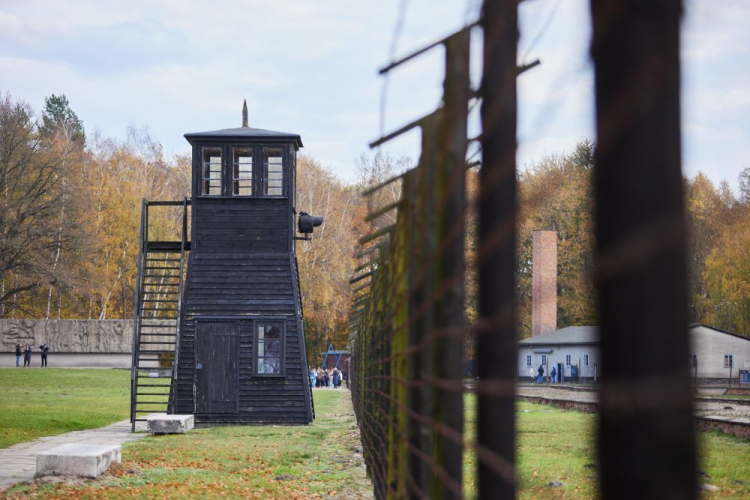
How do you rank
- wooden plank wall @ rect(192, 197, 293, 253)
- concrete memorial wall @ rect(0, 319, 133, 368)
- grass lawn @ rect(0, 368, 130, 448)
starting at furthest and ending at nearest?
concrete memorial wall @ rect(0, 319, 133, 368)
wooden plank wall @ rect(192, 197, 293, 253)
grass lawn @ rect(0, 368, 130, 448)

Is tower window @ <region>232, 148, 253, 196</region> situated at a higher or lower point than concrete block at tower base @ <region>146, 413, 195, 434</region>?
higher

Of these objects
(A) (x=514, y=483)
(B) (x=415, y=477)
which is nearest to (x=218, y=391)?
(B) (x=415, y=477)

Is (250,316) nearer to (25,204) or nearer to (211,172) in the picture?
(211,172)

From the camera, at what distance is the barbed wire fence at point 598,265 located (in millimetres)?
1089

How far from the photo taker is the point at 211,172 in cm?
2434

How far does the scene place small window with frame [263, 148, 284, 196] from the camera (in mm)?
24312

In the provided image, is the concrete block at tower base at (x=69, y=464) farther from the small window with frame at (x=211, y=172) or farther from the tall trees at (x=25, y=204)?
the tall trees at (x=25, y=204)

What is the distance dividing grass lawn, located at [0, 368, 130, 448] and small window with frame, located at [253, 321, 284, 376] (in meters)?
4.22

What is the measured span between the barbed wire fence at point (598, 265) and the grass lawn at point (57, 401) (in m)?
15.7

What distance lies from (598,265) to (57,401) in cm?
3418

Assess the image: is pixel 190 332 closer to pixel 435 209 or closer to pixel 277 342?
pixel 277 342

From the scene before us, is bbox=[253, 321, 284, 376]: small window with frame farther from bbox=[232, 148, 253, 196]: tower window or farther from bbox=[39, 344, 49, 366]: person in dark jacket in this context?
bbox=[39, 344, 49, 366]: person in dark jacket

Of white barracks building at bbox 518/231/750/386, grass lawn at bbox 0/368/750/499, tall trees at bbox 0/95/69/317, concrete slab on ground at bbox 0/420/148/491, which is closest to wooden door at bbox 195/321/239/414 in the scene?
grass lawn at bbox 0/368/750/499

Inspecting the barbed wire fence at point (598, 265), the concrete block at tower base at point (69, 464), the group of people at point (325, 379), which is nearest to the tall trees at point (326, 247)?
the group of people at point (325, 379)
